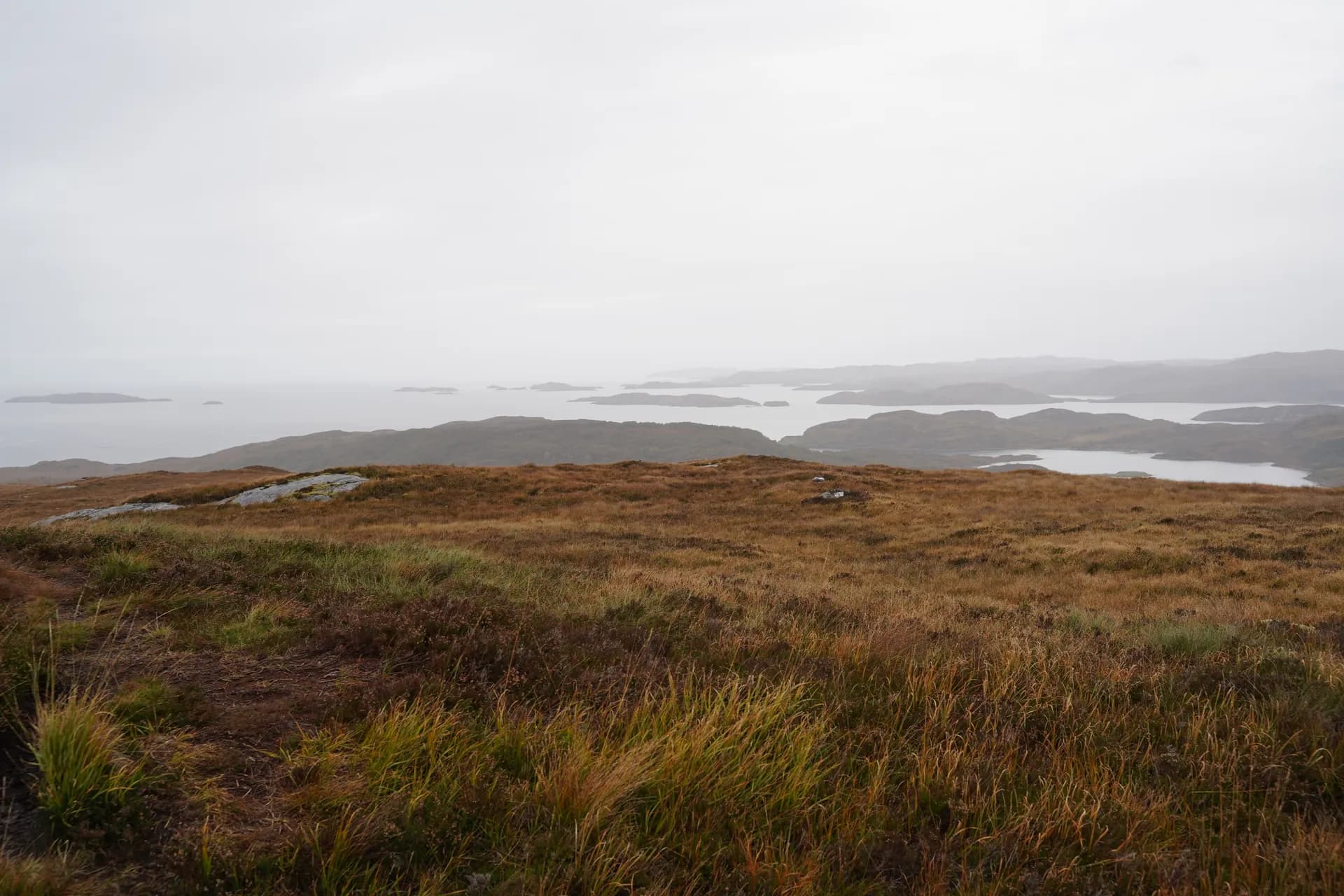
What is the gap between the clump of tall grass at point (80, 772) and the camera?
114 inches

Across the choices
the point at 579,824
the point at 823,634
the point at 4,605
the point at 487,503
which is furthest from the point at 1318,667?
the point at 487,503

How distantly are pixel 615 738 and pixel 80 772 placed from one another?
267 cm

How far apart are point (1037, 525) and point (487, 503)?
24788 mm

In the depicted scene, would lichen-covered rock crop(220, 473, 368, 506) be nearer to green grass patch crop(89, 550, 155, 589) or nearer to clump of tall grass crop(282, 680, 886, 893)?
green grass patch crop(89, 550, 155, 589)

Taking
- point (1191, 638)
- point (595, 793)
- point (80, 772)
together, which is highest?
point (80, 772)

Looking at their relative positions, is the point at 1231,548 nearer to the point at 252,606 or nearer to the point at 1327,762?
the point at 1327,762

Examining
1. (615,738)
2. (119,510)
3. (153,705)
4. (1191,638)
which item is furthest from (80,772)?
(119,510)

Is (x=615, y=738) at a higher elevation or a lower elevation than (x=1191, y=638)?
higher

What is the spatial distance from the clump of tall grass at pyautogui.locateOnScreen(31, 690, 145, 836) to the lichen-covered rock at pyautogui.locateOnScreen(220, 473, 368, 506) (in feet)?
102

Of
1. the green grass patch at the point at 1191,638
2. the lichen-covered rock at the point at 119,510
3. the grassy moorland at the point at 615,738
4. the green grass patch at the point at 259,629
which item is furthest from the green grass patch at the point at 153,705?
the lichen-covered rock at the point at 119,510

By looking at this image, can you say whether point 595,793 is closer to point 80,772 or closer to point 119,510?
point 80,772

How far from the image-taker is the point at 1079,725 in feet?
15.1

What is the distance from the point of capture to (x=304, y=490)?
107 feet

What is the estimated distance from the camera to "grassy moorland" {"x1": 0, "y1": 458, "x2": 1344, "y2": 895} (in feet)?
9.60
